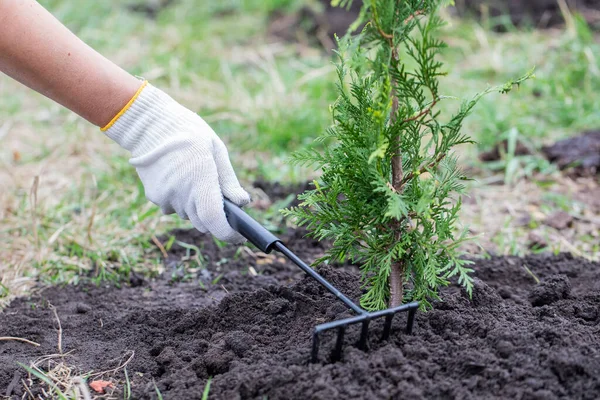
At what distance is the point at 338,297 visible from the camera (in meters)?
2.16

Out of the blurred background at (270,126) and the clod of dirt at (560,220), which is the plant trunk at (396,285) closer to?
the blurred background at (270,126)

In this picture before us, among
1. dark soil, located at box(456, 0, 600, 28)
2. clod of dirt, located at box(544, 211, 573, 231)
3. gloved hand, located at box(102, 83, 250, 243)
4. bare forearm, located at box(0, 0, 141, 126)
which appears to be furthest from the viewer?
dark soil, located at box(456, 0, 600, 28)

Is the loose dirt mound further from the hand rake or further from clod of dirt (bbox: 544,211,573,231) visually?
clod of dirt (bbox: 544,211,573,231)

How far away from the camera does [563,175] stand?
172 inches

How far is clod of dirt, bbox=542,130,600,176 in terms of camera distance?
4340 mm

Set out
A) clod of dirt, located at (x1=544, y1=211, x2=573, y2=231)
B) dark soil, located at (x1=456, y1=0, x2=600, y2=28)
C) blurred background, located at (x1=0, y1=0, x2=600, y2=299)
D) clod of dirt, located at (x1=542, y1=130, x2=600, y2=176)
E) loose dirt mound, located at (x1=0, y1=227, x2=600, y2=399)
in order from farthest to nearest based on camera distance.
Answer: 1. dark soil, located at (x1=456, y1=0, x2=600, y2=28)
2. clod of dirt, located at (x1=542, y1=130, x2=600, y2=176)
3. clod of dirt, located at (x1=544, y1=211, x2=573, y2=231)
4. blurred background, located at (x1=0, y1=0, x2=600, y2=299)
5. loose dirt mound, located at (x1=0, y1=227, x2=600, y2=399)

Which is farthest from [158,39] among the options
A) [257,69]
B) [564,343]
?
[564,343]

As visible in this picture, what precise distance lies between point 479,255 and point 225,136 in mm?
2355

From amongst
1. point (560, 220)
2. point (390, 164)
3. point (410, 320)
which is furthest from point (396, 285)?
point (560, 220)

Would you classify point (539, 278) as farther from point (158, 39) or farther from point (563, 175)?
point (158, 39)

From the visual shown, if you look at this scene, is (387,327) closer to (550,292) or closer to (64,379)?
(550,292)

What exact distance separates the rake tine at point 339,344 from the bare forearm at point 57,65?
123 centimetres

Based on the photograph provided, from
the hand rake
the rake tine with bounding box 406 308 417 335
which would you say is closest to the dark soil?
the hand rake

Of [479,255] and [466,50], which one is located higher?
[466,50]
